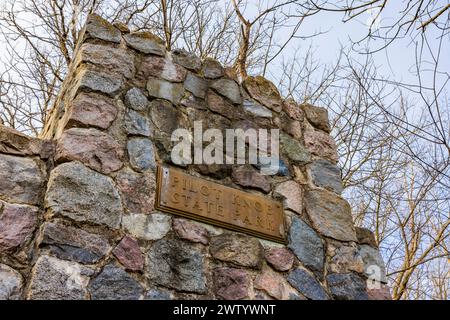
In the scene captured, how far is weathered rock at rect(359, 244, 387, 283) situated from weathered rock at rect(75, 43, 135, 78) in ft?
5.97

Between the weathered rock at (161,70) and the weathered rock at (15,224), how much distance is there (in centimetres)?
102

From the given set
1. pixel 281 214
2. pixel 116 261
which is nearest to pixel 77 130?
pixel 116 261

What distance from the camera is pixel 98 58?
257 centimetres

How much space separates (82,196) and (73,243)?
23cm

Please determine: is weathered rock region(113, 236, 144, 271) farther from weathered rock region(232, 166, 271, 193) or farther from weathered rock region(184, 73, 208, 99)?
weathered rock region(184, 73, 208, 99)

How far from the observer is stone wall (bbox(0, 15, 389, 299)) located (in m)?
2.01

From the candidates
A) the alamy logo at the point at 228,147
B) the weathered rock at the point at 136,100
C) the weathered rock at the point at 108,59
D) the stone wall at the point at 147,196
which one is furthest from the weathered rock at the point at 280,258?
the weathered rock at the point at 108,59

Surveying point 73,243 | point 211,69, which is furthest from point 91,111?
point 211,69

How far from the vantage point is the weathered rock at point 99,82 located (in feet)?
8.00

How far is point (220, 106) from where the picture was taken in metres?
2.90

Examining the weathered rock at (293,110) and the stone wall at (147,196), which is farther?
the weathered rock at (293,110)

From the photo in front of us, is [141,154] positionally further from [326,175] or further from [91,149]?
[326,175]

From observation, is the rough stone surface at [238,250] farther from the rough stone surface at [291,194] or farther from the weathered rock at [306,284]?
the rough stone surface at [291,194]
